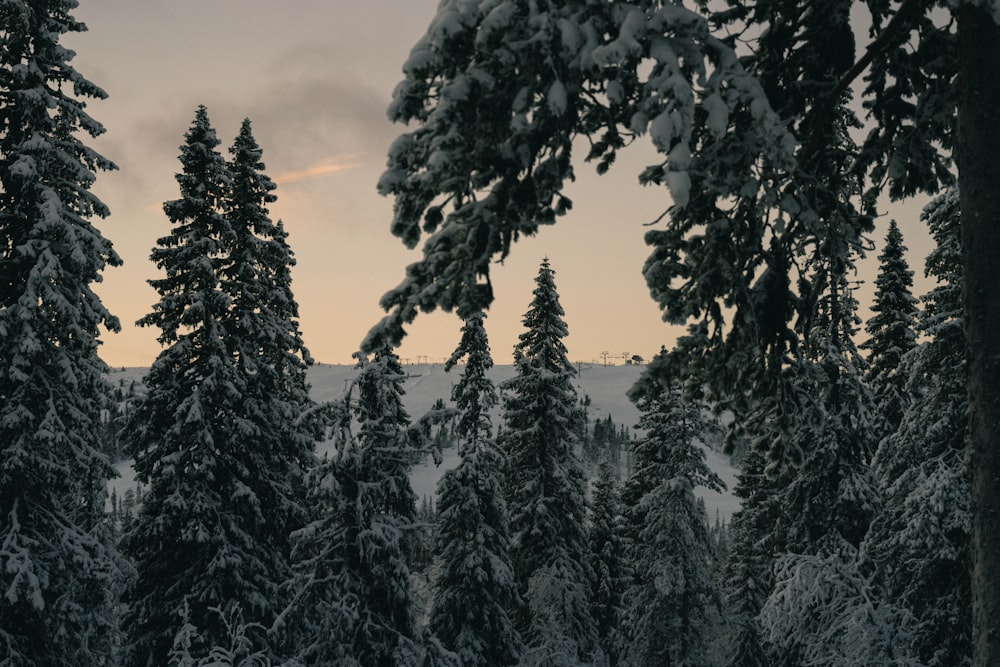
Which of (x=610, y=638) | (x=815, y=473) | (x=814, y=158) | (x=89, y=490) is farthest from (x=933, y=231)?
(x=610, y=638)

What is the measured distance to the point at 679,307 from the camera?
6.81m

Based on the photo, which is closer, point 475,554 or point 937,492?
point 937,492

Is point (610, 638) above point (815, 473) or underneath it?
underneath

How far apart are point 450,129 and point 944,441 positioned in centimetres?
1345

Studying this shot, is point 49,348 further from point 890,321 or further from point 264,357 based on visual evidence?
point 890,321

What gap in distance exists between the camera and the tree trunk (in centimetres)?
489

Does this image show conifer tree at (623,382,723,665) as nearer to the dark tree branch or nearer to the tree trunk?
the dark tree branch

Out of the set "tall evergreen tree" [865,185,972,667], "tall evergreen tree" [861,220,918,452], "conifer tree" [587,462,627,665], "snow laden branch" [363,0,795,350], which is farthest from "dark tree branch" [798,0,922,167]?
"conifer tree" [587,462,627,665]

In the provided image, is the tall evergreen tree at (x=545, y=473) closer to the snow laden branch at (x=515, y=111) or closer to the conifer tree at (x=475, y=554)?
the conifer tree at (x=475, y=554)

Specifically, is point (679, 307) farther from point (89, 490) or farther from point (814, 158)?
point (89, 490)

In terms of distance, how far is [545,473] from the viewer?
88.1 feet

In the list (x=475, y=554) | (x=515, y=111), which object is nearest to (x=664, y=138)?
(x=515, y=111)

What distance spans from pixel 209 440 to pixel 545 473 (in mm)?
12891

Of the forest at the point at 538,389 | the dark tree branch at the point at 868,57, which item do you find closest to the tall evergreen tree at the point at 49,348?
the forest at the point at 538,389
